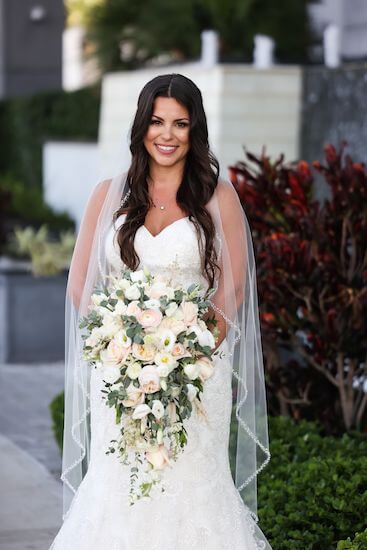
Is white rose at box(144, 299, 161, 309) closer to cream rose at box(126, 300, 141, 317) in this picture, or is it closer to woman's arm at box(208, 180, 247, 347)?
cream rose at box(126, 300, 141, 317)

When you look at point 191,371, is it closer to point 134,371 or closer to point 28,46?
point 134,371

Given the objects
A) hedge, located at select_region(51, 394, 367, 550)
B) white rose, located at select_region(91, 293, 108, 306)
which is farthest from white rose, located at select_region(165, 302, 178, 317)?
hedge, located at select_region(51, 394, 367, 550)

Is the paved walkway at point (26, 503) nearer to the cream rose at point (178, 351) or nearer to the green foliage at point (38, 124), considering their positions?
the cream rose at point (178, 351)

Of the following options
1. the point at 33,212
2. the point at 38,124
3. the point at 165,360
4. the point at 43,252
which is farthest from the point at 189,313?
the point at 38,124

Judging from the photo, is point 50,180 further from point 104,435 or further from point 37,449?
point 104,435

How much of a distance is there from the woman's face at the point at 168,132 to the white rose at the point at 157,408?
90 cm

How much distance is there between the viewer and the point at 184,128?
14.4 feet

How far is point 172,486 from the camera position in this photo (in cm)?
436

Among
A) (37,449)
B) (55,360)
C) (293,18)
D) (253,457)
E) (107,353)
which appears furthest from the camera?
(293,18)

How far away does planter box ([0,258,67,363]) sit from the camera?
408 inches

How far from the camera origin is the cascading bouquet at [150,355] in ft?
13.1

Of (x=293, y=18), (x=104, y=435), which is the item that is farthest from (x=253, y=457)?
(x=293, y=18)

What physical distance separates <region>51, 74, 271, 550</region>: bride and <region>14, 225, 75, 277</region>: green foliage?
5.89 metres

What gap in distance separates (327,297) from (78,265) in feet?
6.28
